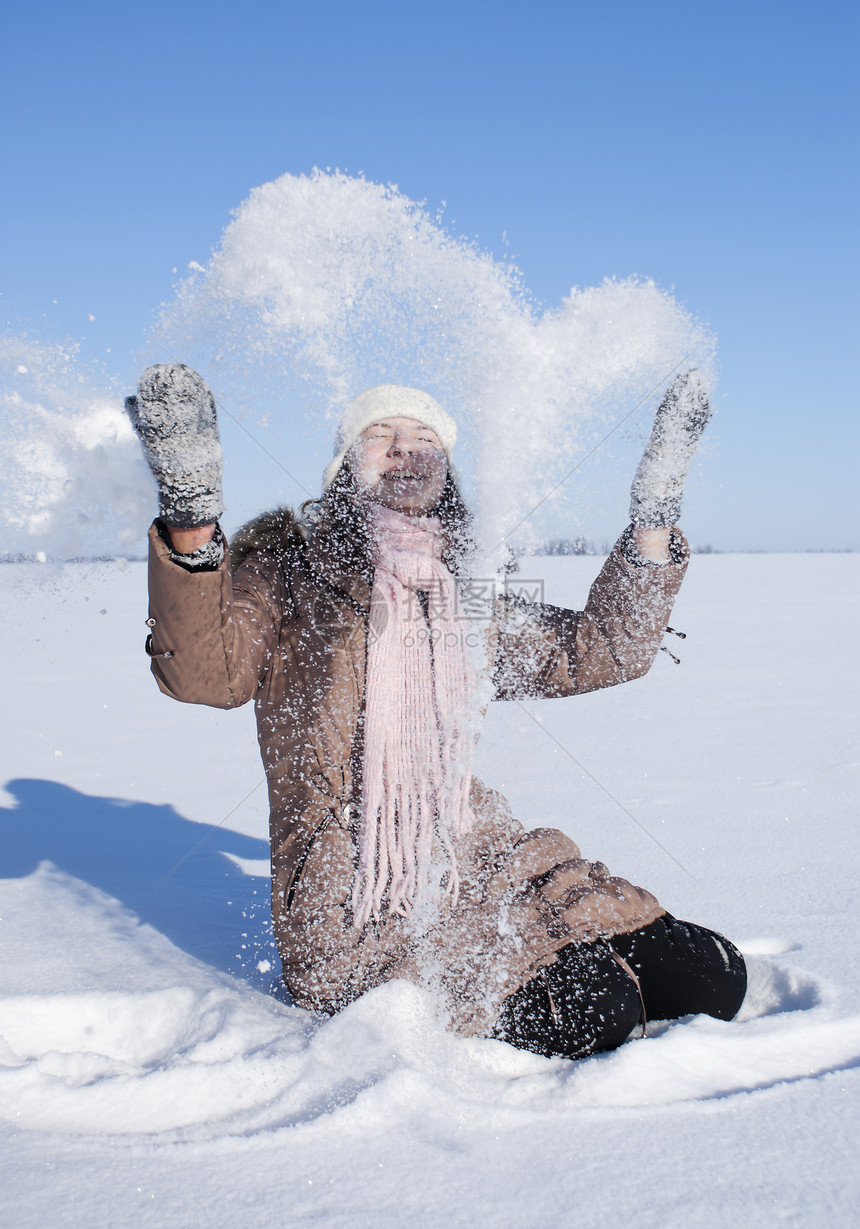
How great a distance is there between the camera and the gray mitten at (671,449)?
1716 mm

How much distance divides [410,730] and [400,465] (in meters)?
0.61

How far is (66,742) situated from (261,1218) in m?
4.05

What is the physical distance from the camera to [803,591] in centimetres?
1557

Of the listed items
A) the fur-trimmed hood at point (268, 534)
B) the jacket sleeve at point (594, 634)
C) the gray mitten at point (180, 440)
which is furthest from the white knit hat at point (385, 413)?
the gray mitten at point (180, 440)

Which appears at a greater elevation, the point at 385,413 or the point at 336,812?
the point at 385,413

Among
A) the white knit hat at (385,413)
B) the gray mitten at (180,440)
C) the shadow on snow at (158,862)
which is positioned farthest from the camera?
the shadow on snow at (158,862)

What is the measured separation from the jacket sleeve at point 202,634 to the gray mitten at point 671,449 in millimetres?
896

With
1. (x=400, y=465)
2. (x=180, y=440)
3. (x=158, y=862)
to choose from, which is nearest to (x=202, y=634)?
(x=180, y=440)

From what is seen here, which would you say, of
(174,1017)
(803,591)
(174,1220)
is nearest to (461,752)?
(174,1017)

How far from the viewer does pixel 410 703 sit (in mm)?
1658

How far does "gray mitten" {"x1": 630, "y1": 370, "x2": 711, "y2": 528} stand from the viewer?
5.63 feet

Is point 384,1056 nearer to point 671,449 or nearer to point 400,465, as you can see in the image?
point 400,465

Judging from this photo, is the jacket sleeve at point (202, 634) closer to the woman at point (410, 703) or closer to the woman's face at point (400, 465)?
the woman at point (410, 703)

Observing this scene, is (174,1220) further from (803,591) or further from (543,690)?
(803,591)
